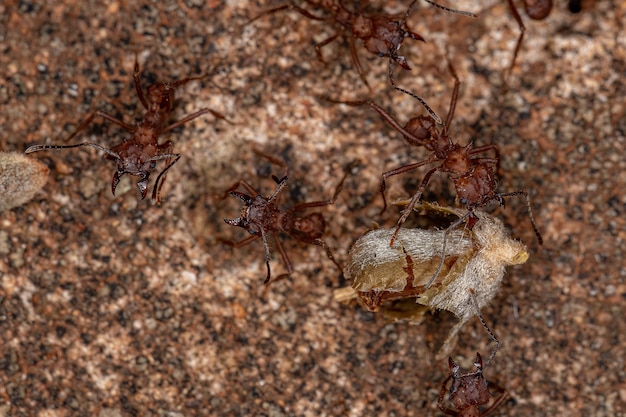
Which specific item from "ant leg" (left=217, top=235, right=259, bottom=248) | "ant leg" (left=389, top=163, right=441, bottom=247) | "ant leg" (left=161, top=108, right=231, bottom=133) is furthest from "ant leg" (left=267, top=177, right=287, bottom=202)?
"ant leg" (left=389, top=163, right=441, bottom=247)

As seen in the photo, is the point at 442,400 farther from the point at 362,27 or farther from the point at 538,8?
the point at 538,8

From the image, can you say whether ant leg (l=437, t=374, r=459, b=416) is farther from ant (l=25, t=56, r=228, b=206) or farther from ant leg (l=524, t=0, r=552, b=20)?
ant leg (l=524, t=0, r=552, b=20)

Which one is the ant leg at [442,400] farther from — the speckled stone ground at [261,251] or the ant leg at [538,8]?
the ant leg at [538,8]

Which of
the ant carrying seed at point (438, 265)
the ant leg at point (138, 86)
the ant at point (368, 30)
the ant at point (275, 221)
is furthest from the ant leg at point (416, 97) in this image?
the ant leg at point (138, 86)

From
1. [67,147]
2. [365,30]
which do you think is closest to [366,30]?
[365,30]

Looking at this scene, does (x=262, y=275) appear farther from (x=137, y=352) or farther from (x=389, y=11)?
(x=389, y=11)

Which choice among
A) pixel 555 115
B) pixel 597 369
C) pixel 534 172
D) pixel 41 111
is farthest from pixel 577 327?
pixel 41 111
